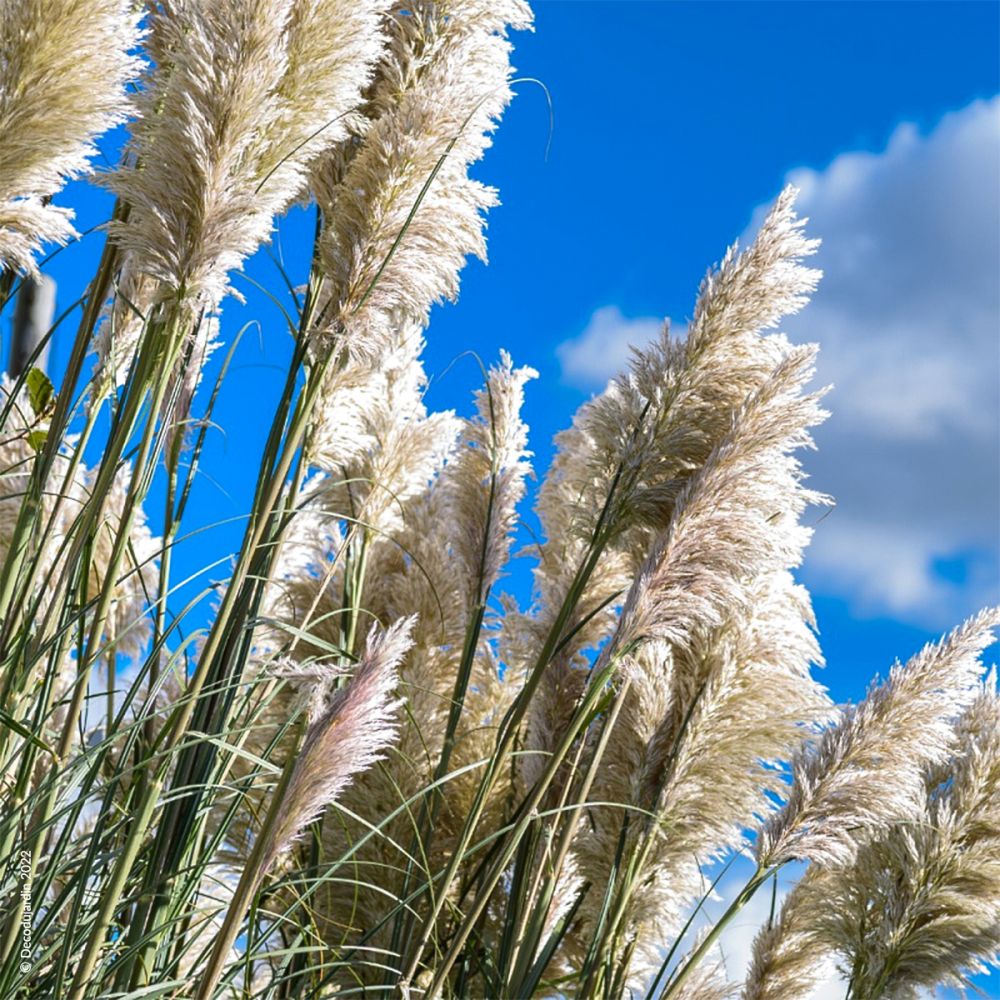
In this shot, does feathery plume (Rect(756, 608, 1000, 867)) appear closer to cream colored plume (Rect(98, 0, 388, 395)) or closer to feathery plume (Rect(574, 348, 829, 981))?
feathery plume (Rect(574, 348, 829, 981))

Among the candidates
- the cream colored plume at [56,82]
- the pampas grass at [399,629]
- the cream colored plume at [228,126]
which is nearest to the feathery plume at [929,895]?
the pampas grass at [399,629]

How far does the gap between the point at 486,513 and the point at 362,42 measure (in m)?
1.28

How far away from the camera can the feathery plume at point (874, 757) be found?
2.50 m

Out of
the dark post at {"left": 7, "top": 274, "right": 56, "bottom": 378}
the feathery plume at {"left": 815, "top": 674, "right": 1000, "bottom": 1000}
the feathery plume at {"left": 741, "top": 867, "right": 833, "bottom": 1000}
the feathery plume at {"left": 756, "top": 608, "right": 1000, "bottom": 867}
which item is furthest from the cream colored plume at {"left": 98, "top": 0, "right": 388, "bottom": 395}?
the feathery plume at {"left": 741, "top": 867, "right": 833, "bottom": 1000}

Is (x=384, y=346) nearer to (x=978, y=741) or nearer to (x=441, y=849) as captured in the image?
(x=441, y=849)

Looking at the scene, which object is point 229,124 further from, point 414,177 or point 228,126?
point 414,177

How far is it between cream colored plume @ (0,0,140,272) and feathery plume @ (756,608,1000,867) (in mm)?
1774

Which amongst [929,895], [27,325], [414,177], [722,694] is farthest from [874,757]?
[27,325]

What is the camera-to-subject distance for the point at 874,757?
2627mm

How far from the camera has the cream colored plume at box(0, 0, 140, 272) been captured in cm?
186

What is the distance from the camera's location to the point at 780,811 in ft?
8.32

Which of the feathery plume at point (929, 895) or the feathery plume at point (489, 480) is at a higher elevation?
the feathery plume at point (489, 480)

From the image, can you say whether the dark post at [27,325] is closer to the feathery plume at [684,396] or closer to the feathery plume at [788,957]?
the feathery plume at [684,396]

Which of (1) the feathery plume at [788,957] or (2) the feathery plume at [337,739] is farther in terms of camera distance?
(1) the feathery plume at [788,957]
